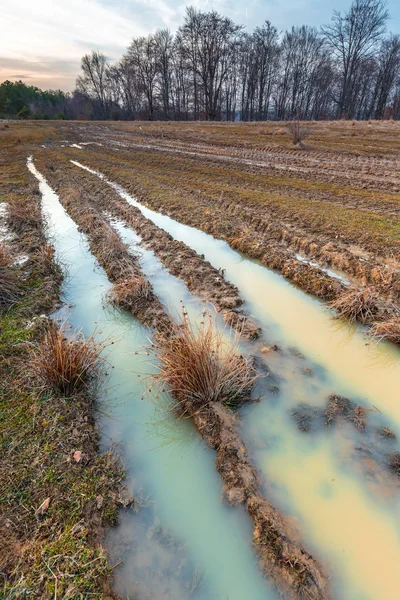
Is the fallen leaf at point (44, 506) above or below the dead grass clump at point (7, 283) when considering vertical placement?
below

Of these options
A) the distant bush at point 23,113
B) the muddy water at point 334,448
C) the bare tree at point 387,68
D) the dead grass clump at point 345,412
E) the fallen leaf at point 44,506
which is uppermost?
the bare tree at point 387,68

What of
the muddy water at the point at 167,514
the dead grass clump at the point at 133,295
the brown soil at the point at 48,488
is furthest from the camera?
the dead grass clump at the point at 133,295

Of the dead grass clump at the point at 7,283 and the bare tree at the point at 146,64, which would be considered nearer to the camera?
the dead grass clump at the point at 7,283

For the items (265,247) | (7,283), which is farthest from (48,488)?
(265,247)

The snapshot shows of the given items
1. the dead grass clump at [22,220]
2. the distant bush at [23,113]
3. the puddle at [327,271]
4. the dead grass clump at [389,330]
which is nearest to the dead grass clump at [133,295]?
the puddle at [327,271]

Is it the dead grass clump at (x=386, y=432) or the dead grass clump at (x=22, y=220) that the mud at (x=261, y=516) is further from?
the dead grass clump at (x=22, y=220)

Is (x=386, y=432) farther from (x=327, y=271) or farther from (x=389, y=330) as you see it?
(x=327, y=271)

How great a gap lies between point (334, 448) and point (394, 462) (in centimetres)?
47

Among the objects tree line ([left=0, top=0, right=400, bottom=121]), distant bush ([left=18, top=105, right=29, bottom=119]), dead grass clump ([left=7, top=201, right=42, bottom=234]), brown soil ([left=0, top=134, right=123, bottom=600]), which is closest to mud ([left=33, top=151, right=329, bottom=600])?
brown soil ([left=0, top=134, right=123, bottom=600])

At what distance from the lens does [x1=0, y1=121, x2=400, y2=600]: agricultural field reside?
206 cm

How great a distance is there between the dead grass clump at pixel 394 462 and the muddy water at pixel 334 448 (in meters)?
0.05

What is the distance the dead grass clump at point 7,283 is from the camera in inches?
183

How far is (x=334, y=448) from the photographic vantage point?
2.82 meters

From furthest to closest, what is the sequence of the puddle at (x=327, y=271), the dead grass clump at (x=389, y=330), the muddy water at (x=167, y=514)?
the puddle at (x=327, y=271), the dead grass clump at (x=389, y=330), the muddy water at (x=167, y=514)
